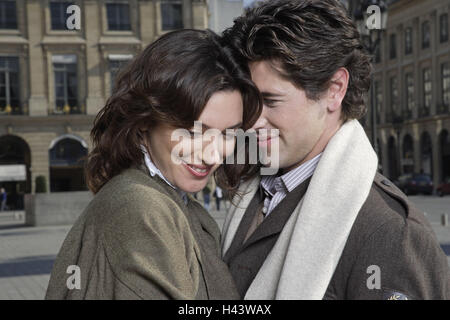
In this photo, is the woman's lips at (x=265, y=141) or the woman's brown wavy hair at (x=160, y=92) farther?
the woman's lips at (x=265, y=141)

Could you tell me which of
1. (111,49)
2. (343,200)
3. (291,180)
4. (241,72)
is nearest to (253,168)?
(291,180)

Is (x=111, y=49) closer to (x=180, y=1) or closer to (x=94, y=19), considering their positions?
(x=94, y=19)

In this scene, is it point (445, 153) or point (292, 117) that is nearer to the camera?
point (292, 117)

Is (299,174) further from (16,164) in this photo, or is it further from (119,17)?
(16,164)

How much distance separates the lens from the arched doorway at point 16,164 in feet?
108

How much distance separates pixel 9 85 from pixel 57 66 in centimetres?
246

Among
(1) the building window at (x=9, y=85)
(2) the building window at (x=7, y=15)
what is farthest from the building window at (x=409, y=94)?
(2) the building window at (x=7, y=15)

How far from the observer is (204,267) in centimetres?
231

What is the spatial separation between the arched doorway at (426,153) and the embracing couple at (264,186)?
42.7 meters

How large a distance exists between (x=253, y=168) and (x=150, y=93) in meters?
0.90

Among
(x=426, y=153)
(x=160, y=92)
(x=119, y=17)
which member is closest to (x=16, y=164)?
(x=119, y=17)

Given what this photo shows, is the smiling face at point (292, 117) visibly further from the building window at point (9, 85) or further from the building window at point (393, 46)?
the building window at point (393, 46)

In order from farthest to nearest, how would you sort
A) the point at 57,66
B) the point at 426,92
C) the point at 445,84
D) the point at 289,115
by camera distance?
the point at 426,92 < the point at 445,84 < the point at 57,66 < the point at 289,115

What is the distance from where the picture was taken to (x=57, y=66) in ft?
107
